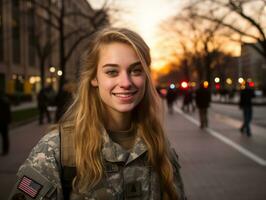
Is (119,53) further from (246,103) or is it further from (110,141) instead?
(246,103)

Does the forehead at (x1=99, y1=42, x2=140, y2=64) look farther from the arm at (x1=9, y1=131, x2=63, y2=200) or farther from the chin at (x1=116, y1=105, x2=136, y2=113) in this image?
the arm at (x1=9, y1=131, x2=63, y2=200)

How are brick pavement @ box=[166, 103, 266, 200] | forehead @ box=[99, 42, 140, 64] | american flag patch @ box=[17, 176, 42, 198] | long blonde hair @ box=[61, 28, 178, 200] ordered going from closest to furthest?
american flag patch @ box=[17, 176, 42, 198], long blonde hair @ box=[61, 28, 178, 200], forehead @ box=[99, 42, 140, 64], brick pavement @ box=[166, 103, 266, 200]

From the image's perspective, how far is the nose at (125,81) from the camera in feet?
7.12

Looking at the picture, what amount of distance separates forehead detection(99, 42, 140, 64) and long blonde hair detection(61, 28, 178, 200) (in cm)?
2

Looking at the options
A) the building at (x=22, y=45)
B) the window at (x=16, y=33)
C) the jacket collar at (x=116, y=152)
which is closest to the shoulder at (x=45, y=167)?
the jacket collar at (x=116, y=152)

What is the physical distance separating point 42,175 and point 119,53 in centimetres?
62

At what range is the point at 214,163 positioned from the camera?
10.3 meters

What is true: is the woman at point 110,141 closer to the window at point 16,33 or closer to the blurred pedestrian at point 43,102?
the blurred pedestrian at point 43,102

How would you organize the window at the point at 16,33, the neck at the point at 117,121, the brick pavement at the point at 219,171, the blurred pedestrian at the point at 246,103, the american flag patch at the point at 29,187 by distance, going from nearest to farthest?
the american flag patch at the point at 29,187 → the neck at the point at 117,121 → the brick pavement at the point at 219,171 → the blurred pedestrian at the point at 246,103 → the window at the point at 16,33

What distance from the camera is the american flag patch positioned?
192cm

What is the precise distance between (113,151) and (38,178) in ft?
1.09

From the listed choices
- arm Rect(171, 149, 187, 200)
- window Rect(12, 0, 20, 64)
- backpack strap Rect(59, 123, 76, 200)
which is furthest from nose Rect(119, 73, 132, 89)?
window Rect(12, 0, 20, 64)

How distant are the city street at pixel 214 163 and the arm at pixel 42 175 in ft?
17.3

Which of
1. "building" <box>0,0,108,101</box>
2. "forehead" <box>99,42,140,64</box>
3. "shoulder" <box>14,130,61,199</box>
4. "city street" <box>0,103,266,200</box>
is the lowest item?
"city street" <box>0,103,266,200</box>
